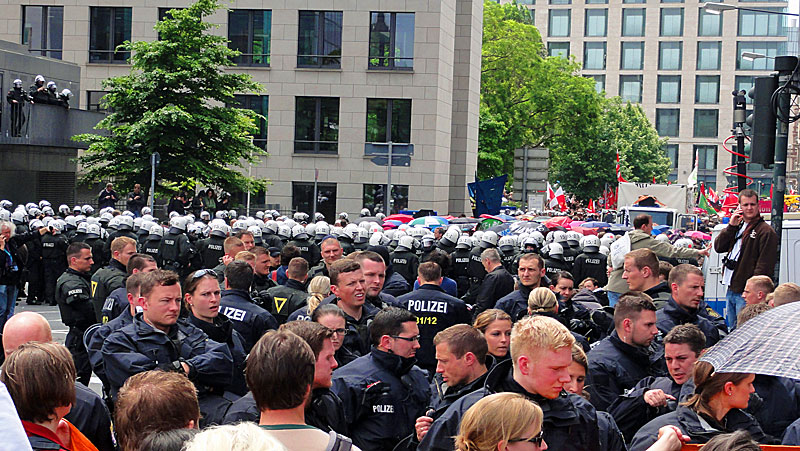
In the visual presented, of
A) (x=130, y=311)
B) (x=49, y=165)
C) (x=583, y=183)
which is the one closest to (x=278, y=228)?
(x=130, y=311)

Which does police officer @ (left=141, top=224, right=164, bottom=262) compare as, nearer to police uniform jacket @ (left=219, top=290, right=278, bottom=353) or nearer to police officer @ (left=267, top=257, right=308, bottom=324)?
police officer @ (left=267, top=257, right=308, bottom=324)

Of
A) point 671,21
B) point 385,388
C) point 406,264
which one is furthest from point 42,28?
point 671,21

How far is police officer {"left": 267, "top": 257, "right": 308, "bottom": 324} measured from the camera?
32.0ft

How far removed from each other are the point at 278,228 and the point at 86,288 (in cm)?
785

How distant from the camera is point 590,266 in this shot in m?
14.6

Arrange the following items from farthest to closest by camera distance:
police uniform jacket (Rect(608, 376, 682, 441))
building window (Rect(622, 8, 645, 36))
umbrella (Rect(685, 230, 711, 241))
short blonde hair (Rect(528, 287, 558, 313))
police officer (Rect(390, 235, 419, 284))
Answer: building window (Rect(622, 8, 645, 36))
umbrella (Rect(685, 230, 711, 241))
police officer (Rect(390, 235, 419, 284))
short blonde hair (Rect(528, 287, 558, 313))
police uniform jacket (Rect(608, 376, 682, 441))

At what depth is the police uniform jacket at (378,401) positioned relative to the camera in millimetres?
6102

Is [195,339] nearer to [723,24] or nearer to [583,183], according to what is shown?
[583,183]

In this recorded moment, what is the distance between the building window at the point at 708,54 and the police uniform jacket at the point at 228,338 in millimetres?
101167

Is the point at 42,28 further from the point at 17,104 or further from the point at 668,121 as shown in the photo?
the point at 668,121

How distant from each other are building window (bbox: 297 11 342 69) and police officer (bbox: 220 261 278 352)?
3424 cm

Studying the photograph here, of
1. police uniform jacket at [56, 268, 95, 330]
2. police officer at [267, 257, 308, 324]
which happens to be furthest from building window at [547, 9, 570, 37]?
police uniform jacket at [56, 268, 95, 330]

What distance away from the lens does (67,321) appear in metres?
10.5

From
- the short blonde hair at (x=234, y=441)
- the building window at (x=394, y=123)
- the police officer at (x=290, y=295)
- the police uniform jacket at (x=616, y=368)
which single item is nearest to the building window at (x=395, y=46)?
the building window at (x=394, y=123)
